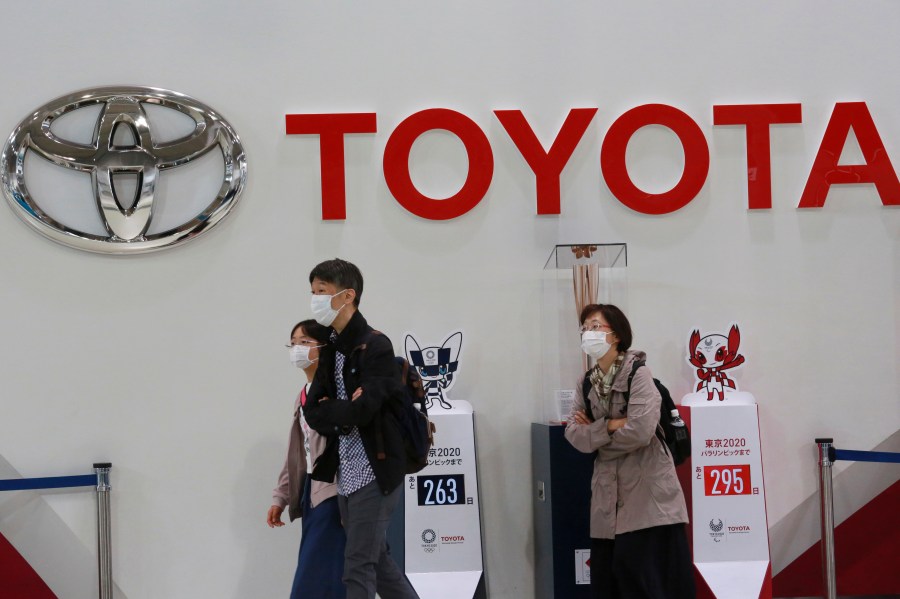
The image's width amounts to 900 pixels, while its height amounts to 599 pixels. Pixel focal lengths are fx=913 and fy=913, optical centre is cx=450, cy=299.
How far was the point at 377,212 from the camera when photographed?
4.76m

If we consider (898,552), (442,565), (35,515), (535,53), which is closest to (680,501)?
(442,565)

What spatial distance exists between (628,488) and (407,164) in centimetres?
204

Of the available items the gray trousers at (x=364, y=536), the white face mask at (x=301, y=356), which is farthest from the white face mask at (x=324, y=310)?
the gray trousers at (x=364, y=536)

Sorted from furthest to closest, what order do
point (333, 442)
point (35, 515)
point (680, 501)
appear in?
point (35, 515), point (680, 501), point (333, 442)

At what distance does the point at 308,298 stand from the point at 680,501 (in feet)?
7.02

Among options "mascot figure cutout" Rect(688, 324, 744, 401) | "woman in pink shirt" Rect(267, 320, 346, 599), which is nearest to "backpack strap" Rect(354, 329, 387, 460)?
"woman in pink shirt" Rect(267, 320, 346, 599)

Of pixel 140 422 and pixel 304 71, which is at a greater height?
pixel 304 71

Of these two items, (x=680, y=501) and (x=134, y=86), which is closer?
(x=680, y=501)

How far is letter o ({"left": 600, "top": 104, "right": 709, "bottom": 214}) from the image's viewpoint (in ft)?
15.7

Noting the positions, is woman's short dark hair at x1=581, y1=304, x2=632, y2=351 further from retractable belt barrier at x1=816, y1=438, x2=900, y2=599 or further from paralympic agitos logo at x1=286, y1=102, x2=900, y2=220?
retractable belt barrier at x1=816, y1=438, x2=900, y2=599

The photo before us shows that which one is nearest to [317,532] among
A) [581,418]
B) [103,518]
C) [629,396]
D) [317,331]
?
[317,331]

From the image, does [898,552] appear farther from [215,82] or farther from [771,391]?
[215,82]

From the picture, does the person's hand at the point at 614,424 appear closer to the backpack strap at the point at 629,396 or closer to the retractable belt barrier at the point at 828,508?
the backpack strap at the point at 629,396

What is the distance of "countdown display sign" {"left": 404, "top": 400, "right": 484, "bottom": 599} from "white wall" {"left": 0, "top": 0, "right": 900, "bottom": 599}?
0.40m
